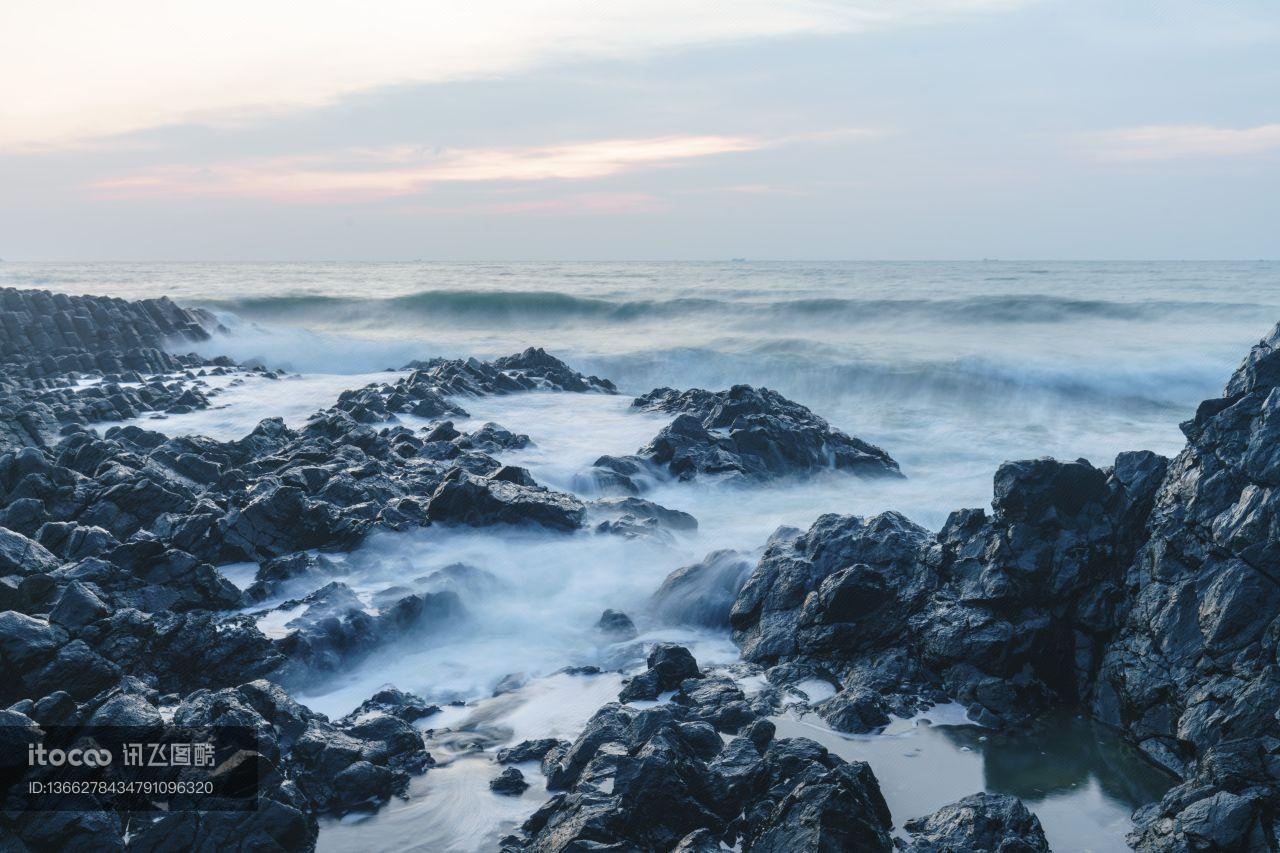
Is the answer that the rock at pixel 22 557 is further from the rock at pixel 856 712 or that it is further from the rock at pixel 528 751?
the rock at pixel 856 712

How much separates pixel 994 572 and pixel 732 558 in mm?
3205

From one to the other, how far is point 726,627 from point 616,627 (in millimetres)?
1201

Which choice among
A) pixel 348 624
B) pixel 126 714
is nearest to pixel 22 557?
pixel 348 624

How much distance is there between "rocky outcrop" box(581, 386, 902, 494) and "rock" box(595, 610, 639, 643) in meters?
4.81

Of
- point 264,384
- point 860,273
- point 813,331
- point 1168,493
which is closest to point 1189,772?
point 1168,493

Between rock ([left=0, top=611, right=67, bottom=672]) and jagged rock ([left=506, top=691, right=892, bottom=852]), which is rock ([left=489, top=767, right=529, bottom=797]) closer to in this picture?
jagged rock ([left=506, top=691, right=892, bottom=852])

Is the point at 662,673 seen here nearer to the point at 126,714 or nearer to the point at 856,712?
the point at 856,712

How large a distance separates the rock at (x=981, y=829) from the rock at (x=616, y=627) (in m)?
4.35

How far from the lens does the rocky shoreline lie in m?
6.07

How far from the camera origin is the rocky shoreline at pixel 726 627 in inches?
239

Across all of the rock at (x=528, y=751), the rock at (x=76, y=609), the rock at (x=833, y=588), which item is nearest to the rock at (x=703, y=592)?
the rock at (x=833, y=588)

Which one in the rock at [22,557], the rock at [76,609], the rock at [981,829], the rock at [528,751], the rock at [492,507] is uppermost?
the rock at [22,557]

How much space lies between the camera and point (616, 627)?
1037cm

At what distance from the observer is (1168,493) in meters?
8.67
